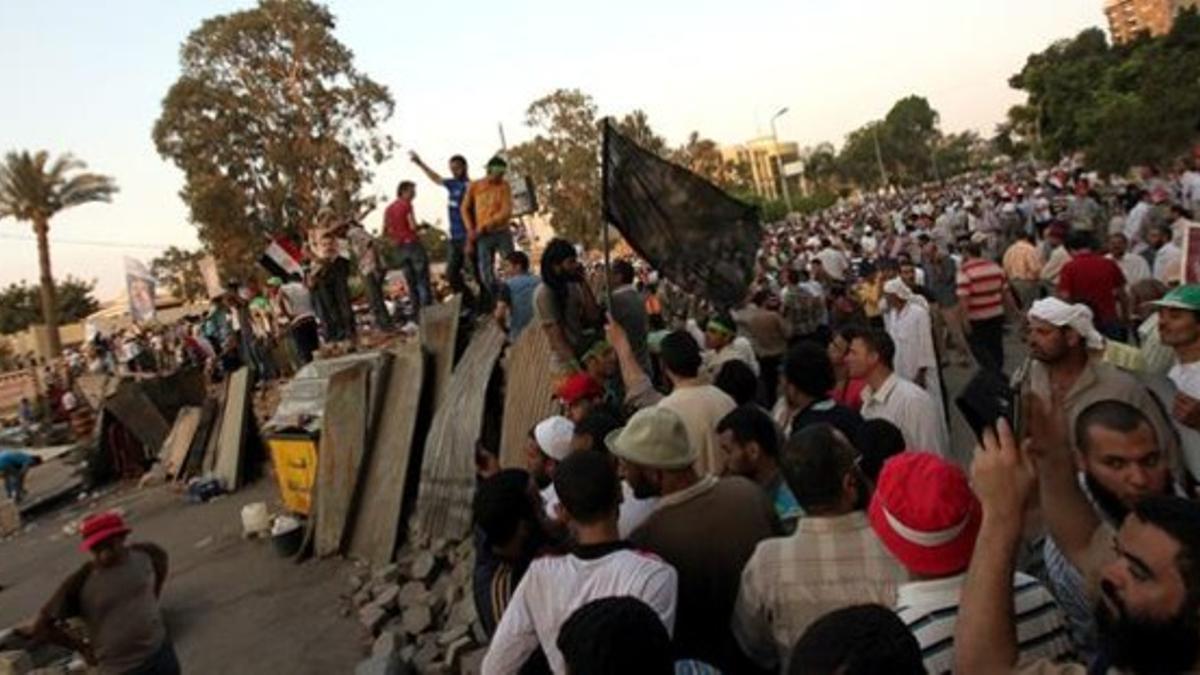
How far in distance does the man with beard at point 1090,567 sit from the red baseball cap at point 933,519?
113mm

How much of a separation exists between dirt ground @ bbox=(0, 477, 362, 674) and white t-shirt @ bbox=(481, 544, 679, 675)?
199 inches

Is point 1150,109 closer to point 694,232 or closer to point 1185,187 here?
point 1185,187

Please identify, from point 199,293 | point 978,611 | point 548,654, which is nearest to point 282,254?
point 548,654

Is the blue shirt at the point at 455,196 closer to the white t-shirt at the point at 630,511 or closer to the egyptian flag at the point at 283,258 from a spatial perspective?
the egyptian flag at the point at 283,258

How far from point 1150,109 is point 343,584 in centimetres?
2765

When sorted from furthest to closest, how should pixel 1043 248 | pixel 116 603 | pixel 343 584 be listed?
1. pixel 1043 248
2. pixel 343 584
3. pixel 116 603

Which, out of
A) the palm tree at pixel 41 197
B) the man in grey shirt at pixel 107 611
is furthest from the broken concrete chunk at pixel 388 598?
the palm tree at pixel 41 197

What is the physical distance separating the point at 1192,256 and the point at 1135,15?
334ft

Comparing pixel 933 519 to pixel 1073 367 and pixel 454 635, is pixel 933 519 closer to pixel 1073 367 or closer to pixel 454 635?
pixel 1073 367

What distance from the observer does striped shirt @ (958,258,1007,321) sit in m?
8.23

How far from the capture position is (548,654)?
2670 millimetres

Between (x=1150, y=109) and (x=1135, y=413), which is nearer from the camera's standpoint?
(x=1135, y=413)

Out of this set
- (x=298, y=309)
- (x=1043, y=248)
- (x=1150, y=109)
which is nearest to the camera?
(x=1043, y=248)

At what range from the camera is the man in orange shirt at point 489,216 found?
966cm
